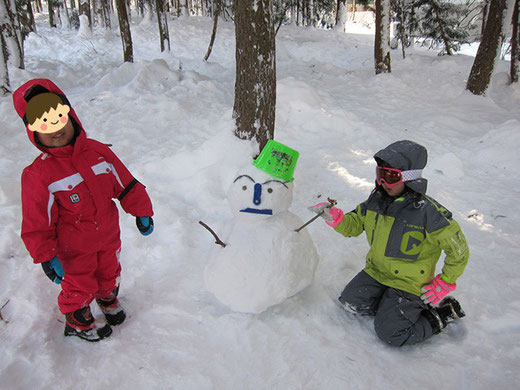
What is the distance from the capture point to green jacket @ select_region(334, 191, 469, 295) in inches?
74.0

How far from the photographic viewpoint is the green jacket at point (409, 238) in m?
1.88

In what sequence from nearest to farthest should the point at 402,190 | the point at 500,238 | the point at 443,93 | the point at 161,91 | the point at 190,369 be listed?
1. the point at 190,369
2. the point at 402,190
3. the point at 500,238
4. the point at 161,91
5. the point at 443,93

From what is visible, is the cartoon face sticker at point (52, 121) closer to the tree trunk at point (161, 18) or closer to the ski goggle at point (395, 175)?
the ski goggle at point (395, 175)

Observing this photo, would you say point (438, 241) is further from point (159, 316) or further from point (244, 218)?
point (159, 316)

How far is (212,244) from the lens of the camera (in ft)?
8.84

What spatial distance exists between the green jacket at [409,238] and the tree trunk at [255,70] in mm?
1729

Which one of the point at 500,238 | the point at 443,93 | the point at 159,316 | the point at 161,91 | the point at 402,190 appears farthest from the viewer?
the point at 443,93

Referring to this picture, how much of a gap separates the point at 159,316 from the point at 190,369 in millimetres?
480

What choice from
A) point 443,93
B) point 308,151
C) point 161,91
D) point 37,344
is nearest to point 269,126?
point 308,151

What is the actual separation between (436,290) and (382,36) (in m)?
7.43

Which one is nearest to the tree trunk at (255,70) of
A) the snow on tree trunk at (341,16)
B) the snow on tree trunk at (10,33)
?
the snow on tree trunk at (10,33)

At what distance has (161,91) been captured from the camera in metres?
6.17

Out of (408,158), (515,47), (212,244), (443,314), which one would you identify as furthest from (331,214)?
(515,47)

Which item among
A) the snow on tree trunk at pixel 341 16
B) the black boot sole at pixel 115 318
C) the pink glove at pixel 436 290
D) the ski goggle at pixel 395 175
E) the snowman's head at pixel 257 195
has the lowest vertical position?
the black boot sole at pixel 115 318
